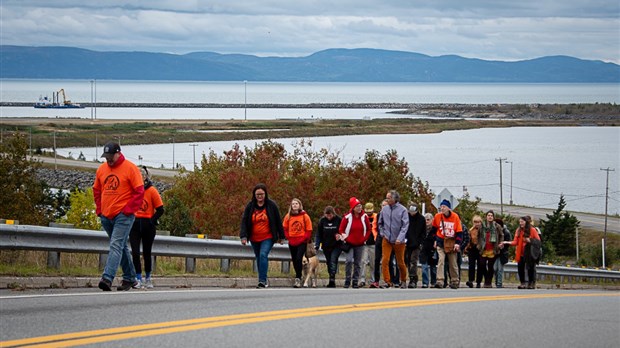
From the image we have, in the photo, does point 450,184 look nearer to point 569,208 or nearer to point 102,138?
point 569,208

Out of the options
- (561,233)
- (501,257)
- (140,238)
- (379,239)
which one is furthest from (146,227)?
(561,233)

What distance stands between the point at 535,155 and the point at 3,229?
14034cm

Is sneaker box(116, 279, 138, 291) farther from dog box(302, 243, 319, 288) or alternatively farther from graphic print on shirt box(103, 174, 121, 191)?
dog box(302, 243, 319, 288)

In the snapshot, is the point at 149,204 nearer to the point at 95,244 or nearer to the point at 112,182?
the point at 95,244

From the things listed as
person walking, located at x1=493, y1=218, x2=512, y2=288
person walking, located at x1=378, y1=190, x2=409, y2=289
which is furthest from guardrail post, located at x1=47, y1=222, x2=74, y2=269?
person walking, located at x1=493, y1=218, x2=512, y2=288

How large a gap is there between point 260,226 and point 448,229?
5.13 metres

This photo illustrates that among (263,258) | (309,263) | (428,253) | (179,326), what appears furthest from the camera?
(428,253)

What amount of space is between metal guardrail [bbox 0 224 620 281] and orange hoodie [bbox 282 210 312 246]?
37.6 inches

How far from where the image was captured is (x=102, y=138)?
146 metres

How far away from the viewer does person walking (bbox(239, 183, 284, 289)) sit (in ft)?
55.4

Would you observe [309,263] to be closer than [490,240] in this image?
Yes

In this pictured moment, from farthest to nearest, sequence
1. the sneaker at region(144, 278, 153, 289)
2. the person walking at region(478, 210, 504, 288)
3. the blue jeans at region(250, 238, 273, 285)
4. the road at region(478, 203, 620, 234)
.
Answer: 1. the road at region(478, 203, 620, 234)
2. the person walking at region(478, 210, 504, 288)
3. the blue jeans at region(250, 238, 273, 285)
4. the sneaker at region(144, 278, 153, 289)

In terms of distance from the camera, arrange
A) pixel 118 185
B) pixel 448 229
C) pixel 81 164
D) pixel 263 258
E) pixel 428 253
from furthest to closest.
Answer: pixel 81 164
pixel 428 253
pixel 448 229
pixel 263 258
pixel 118 185

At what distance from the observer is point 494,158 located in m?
135
